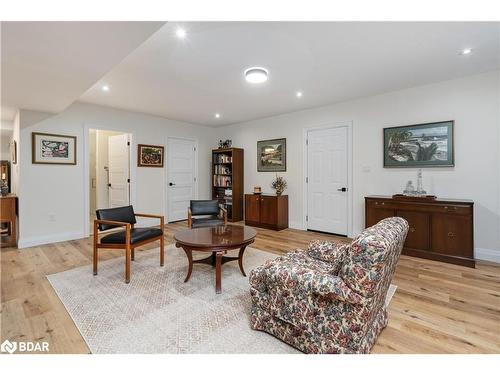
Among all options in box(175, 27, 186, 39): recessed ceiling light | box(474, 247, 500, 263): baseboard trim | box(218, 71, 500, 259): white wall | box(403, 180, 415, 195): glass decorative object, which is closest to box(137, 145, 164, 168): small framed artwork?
box(218, 71, 500, 259): white wall

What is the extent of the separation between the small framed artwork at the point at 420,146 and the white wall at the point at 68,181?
4.61 m

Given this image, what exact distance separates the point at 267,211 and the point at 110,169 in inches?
144

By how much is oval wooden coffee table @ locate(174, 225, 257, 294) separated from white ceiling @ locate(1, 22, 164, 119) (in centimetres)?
174

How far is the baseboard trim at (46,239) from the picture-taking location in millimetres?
3748

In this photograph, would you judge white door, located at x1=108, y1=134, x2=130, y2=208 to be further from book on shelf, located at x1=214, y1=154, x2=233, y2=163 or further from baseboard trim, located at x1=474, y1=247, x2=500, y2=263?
baseboard trim, located at x1=474, y1=247, x2=500, y2=263

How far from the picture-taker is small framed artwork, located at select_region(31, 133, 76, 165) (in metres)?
3.88

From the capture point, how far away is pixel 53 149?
13.3 ft

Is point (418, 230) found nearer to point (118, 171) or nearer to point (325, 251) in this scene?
point (325, 251)

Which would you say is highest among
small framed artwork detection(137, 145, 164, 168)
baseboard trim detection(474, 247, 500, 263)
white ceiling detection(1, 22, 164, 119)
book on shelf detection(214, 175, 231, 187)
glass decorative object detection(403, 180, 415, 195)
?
white ceiling detection(1, 22, 164, 119)

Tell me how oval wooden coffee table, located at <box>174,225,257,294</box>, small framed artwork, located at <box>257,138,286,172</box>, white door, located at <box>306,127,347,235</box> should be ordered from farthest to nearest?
small framed artwork, located at <box>257,138,286,172</box>, white door, located at <box>306,127,347,235</box>, oval wooden coffee table, located at <box>174,225,257,294</box>

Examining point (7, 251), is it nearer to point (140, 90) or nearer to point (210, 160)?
point (140, 90)

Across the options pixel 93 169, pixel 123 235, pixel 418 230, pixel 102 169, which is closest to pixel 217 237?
pixel 123 235

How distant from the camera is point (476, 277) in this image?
2719 mm
